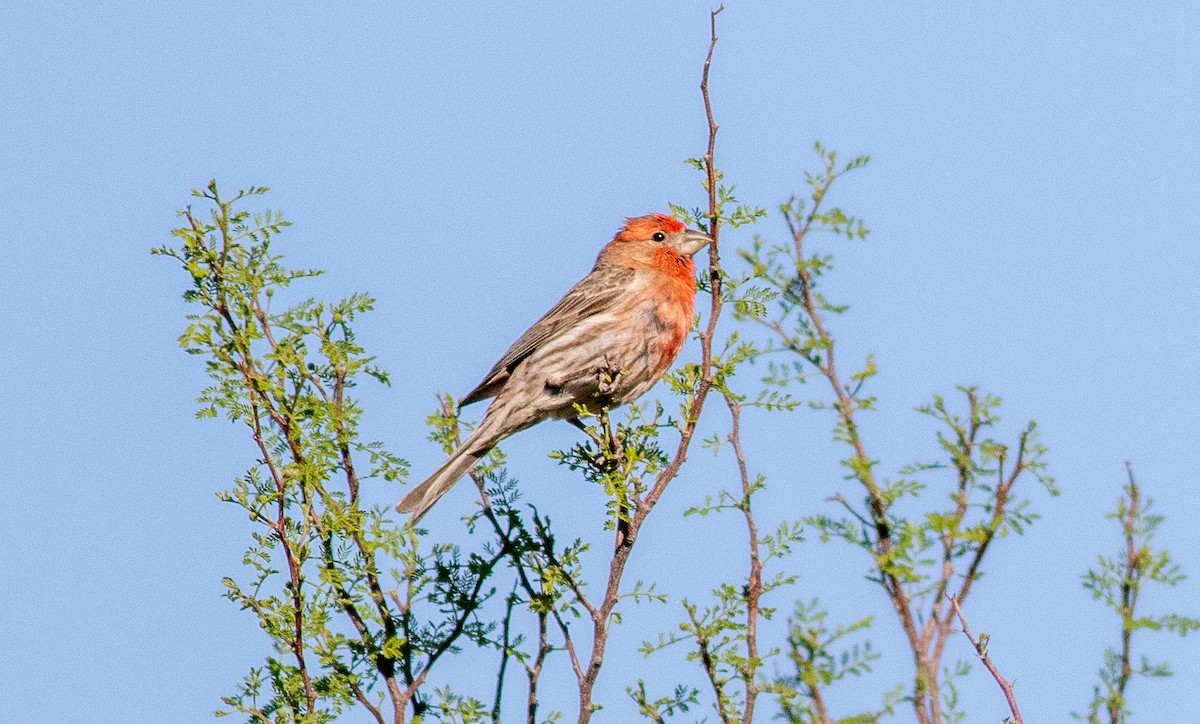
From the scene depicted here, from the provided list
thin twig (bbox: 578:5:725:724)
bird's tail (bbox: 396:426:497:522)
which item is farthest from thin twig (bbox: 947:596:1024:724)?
bird's tail (bbox: 396:426:497:522)

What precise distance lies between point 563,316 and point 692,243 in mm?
873

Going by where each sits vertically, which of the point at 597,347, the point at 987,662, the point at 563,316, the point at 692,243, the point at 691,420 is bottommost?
the point at 987,662

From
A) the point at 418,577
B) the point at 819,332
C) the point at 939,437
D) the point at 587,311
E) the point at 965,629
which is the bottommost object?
the point at 965,629

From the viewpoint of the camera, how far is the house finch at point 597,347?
7.87 metres

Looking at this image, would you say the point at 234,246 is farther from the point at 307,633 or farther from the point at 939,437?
the point at 939,437

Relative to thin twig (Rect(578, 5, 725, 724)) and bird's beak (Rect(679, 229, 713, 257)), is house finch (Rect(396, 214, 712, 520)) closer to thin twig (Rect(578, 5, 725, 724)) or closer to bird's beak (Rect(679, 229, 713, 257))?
bird's beak (Rect(679, 229, 713, 257))

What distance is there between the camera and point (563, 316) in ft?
27.3

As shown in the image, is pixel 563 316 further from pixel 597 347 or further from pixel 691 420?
pixel 691 420

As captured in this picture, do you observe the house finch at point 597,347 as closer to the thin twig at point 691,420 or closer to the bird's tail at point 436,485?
the bird's tail at point 436,485

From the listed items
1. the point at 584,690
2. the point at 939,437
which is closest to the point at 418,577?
the point at 584,690

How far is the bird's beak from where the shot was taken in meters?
8.55

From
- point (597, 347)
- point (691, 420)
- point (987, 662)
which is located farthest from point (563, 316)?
point (987, 662)

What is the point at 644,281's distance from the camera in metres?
8.34

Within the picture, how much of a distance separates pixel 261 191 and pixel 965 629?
3290 millimetres
